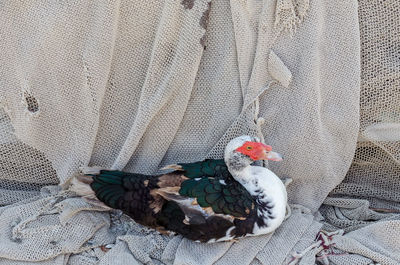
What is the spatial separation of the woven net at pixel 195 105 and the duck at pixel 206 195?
0.07 meters

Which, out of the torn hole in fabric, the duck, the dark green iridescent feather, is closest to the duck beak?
the duck

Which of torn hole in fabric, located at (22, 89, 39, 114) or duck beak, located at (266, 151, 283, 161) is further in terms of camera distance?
torn hole in fabric, located at (22, 89, 39, 114)

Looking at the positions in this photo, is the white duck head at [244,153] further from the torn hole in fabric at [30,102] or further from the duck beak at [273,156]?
the torn hole in fabric at [30,102]

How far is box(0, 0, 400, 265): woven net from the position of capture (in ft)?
5.04

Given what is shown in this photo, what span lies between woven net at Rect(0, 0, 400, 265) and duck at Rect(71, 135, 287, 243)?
7cm

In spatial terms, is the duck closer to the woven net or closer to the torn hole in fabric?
the woven net

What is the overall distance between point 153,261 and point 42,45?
780 millimetres

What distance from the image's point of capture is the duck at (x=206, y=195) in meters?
1.46

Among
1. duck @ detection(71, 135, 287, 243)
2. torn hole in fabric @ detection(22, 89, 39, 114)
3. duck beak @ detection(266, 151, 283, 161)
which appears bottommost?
duck @ detection(71, 135, 287, 243)

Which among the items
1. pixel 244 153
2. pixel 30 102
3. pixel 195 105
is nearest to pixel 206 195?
pixel 244 153

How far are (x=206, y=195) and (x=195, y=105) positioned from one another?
0.35 metres

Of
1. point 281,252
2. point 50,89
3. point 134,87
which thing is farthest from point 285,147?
point 50,89

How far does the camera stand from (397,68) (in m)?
1.56

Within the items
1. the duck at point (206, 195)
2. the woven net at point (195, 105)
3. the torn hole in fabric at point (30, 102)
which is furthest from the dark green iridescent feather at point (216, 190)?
the torn hole in fabric at point (30, 102)
